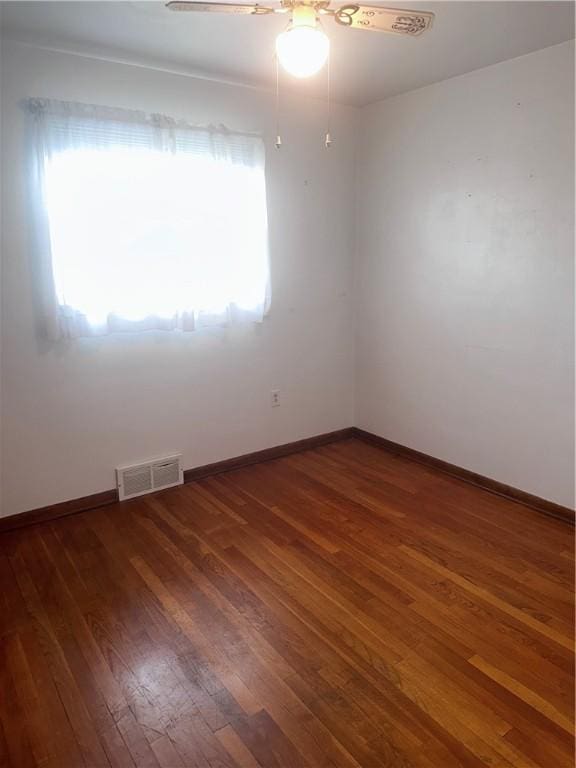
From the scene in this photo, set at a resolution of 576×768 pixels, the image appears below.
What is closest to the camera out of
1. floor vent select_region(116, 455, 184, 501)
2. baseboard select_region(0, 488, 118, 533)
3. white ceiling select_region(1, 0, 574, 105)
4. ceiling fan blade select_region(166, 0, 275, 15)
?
ceiling fan blade select_region(166, 0, 275, 15)

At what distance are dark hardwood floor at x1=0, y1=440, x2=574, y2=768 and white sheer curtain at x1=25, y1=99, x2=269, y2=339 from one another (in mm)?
1215

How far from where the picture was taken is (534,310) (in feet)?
9.55

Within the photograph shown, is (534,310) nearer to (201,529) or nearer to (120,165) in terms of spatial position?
(201,529)

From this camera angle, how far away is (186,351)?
10.8ft

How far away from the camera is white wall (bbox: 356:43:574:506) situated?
2777 mm

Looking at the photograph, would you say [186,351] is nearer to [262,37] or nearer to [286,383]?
[286,383]

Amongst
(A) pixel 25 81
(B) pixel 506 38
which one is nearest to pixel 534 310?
(B) pixel 506 38

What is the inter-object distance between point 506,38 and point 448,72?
509mm

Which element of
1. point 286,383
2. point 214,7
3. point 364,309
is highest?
point 214,7

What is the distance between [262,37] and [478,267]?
5.68ft

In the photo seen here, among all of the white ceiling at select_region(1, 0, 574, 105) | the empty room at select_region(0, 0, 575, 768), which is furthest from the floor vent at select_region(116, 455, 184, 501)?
the white ceiling at select_region(1, 0, 574, 105)

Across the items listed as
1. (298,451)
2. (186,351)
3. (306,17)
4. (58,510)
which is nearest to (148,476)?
(58,510)

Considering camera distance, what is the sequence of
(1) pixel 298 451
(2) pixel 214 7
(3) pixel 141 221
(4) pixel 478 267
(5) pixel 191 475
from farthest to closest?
(1) pixel 298 451
(5) pixel 191 475
(4) pixel 478 267
(3) pixel 141 221
(2) pixel 214 7

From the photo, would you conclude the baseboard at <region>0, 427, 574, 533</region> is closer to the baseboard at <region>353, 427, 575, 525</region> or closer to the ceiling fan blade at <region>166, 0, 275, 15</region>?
the baseboard at <region>353, 427, 575, 525</region>
